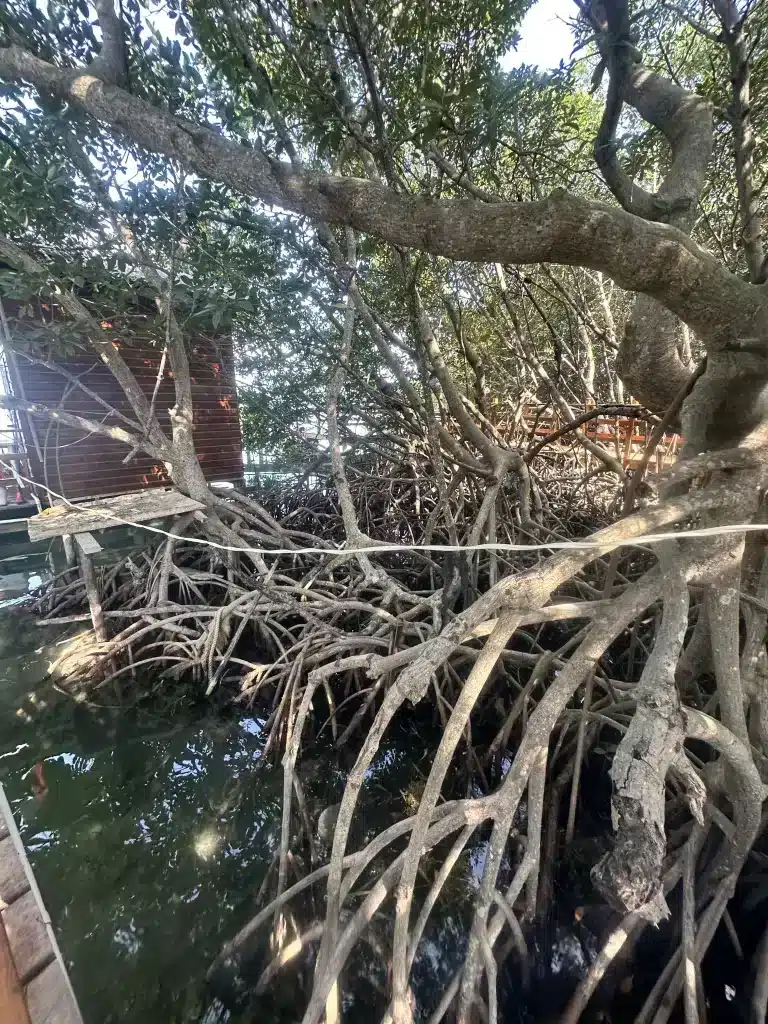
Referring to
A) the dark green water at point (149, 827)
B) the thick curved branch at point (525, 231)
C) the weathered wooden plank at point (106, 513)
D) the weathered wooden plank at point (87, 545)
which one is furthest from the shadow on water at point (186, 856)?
the thick curved branch at point (525, 231)

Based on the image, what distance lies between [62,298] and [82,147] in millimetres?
1093

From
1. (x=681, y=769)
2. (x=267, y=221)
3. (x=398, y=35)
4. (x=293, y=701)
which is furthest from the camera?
(x=267, y=221)

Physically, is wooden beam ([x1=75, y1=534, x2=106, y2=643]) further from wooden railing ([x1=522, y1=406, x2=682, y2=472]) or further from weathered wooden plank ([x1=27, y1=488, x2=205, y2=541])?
wooden railing ([x1=522, y1=406, x2=682, y2=472])

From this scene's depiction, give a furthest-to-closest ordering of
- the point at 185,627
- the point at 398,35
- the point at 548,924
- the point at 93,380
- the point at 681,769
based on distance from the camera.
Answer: the point at 93,380
the point at 185,627
the point at 398,35
the point at 548,924
the point at 681,769

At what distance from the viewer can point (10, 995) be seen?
1237 millimetres

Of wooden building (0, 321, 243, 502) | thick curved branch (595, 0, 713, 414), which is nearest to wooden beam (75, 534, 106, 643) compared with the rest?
wooden building (0, 321, 243, 502)

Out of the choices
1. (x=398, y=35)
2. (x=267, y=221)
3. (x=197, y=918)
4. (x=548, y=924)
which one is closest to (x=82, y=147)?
(x=267, y=221)

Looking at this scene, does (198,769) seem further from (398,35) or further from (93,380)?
(93,380)

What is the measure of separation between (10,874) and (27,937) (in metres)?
0.25

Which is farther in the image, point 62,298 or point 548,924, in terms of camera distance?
point 62,298

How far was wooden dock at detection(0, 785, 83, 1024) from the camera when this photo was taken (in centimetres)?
125

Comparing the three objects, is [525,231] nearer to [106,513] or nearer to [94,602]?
[106,513]

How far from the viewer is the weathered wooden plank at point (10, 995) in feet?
3.91

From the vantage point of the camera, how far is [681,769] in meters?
1.27
